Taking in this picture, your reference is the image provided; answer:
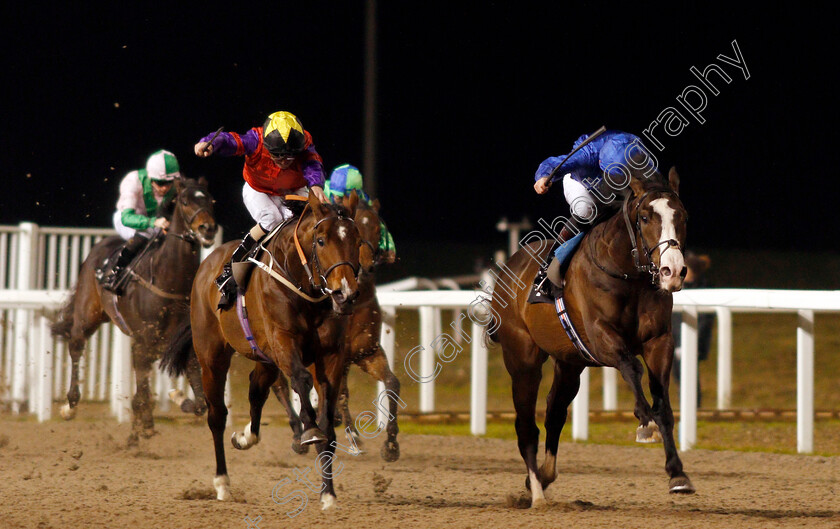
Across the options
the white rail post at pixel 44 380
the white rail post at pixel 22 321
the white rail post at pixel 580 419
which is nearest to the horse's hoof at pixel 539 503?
the white rail post at pixel 580 419

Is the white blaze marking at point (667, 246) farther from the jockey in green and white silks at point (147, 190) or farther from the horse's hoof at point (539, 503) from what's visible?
the jockey in green and white silks at point (147, 190)

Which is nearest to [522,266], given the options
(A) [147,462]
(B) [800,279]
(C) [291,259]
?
(C) [291,259]

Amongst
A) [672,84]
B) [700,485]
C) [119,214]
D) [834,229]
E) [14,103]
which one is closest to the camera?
[700,485]

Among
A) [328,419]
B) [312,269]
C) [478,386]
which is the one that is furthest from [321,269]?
[478,386]

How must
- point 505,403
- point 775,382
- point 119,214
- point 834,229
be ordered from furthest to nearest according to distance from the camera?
point 834,229
point 775,382
point 505,403
point 119,214

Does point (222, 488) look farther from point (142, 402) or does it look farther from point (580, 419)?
Result: point (580, 419)

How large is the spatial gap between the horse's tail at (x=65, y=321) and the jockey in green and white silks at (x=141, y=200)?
0.70 m

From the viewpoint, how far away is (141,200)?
26.5 ft

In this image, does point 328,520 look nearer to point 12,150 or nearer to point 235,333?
point 235,333

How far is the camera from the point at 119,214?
8383mm

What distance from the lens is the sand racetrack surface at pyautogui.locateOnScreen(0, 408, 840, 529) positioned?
15.4ft

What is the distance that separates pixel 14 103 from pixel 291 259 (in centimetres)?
1244

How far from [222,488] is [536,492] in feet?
5.20

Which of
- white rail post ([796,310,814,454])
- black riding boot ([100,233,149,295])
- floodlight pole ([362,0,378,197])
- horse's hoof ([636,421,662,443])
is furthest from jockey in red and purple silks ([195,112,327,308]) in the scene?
floodlight pole ([362,0,378,197])
